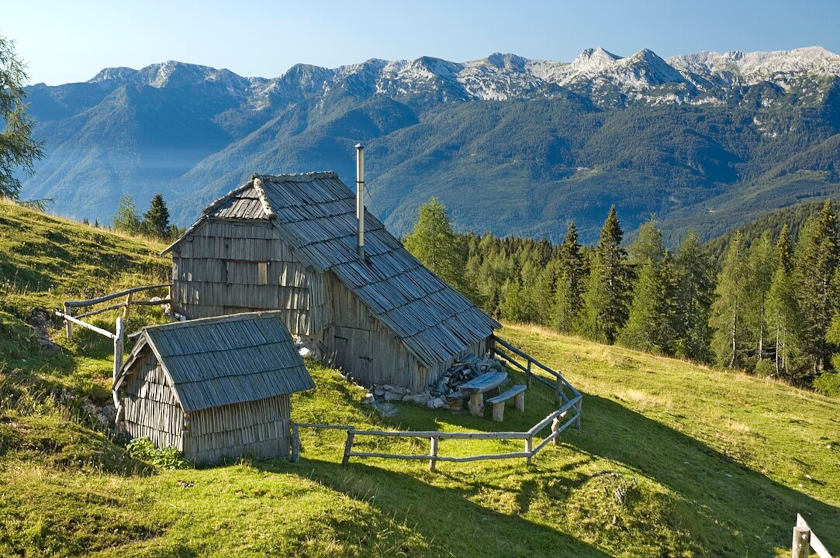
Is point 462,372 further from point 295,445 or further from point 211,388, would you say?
point 211,388

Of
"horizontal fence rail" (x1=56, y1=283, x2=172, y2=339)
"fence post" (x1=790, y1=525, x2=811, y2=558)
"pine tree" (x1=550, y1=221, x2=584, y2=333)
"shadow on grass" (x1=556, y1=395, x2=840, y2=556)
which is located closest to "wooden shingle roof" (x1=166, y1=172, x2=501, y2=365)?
"horizontal fence rail" (x1=56, y1=283, x2=172, y2=339)

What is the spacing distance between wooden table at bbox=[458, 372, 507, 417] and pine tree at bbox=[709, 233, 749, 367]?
45.9m

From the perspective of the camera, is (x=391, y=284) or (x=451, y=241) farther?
(x=451, y=241)

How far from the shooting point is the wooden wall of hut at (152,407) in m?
16.1

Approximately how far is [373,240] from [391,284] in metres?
3.45

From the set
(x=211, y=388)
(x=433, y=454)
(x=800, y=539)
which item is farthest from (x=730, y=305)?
(x=211, y=388)

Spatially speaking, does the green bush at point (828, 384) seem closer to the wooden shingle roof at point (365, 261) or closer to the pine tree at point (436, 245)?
the pine tree at point (436, 245)

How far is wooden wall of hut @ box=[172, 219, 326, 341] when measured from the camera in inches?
1016

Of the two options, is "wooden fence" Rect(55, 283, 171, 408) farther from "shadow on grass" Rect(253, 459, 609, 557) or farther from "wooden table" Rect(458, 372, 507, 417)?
"wooden table" Rect(458, 372, 507, 417)

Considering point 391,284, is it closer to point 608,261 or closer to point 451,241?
point 451,241

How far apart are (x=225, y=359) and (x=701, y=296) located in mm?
72086

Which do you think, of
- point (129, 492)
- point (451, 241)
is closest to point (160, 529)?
point (129, 492)

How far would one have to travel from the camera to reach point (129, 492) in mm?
13328

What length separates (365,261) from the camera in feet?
92.6
